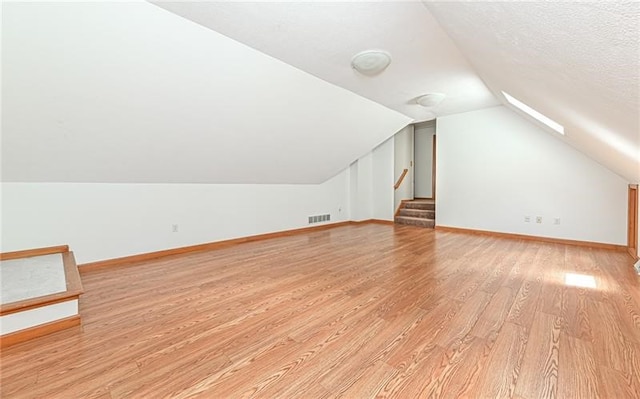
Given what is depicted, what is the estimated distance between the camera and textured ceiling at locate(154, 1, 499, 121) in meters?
2.21

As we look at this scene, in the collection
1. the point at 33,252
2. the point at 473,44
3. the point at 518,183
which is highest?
the point at 473,44

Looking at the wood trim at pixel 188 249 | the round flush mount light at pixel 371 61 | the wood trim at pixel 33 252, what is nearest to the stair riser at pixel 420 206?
the wood trim at pixel 188 249

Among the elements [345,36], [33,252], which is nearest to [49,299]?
[33,252]

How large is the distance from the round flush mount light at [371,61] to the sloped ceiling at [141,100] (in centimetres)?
67

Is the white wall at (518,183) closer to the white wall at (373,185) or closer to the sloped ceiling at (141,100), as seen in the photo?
the white wall at (373,185)

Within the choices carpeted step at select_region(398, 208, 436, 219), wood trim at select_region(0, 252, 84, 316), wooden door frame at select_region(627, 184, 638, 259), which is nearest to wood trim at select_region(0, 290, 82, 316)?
wood trim at select_region(0, 252, 84, 316)

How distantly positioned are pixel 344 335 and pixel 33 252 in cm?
360

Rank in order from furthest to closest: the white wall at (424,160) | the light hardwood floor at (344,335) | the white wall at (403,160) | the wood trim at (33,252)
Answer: the white wall at (424,160)
the white wall at (403,160)
the wood trim at (33,252)
the light hardwood floor at (344,335)

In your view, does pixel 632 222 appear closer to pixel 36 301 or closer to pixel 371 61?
pixel 371 61

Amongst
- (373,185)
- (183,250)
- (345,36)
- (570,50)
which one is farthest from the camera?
(373,185)

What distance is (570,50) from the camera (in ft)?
4.10

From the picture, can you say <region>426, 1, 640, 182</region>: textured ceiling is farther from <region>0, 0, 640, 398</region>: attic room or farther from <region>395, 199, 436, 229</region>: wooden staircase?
<region>395, 199, 436, 229</region>: wooden staircase

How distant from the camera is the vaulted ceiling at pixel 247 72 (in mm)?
1428

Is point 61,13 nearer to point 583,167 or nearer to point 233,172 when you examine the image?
point 233,172
